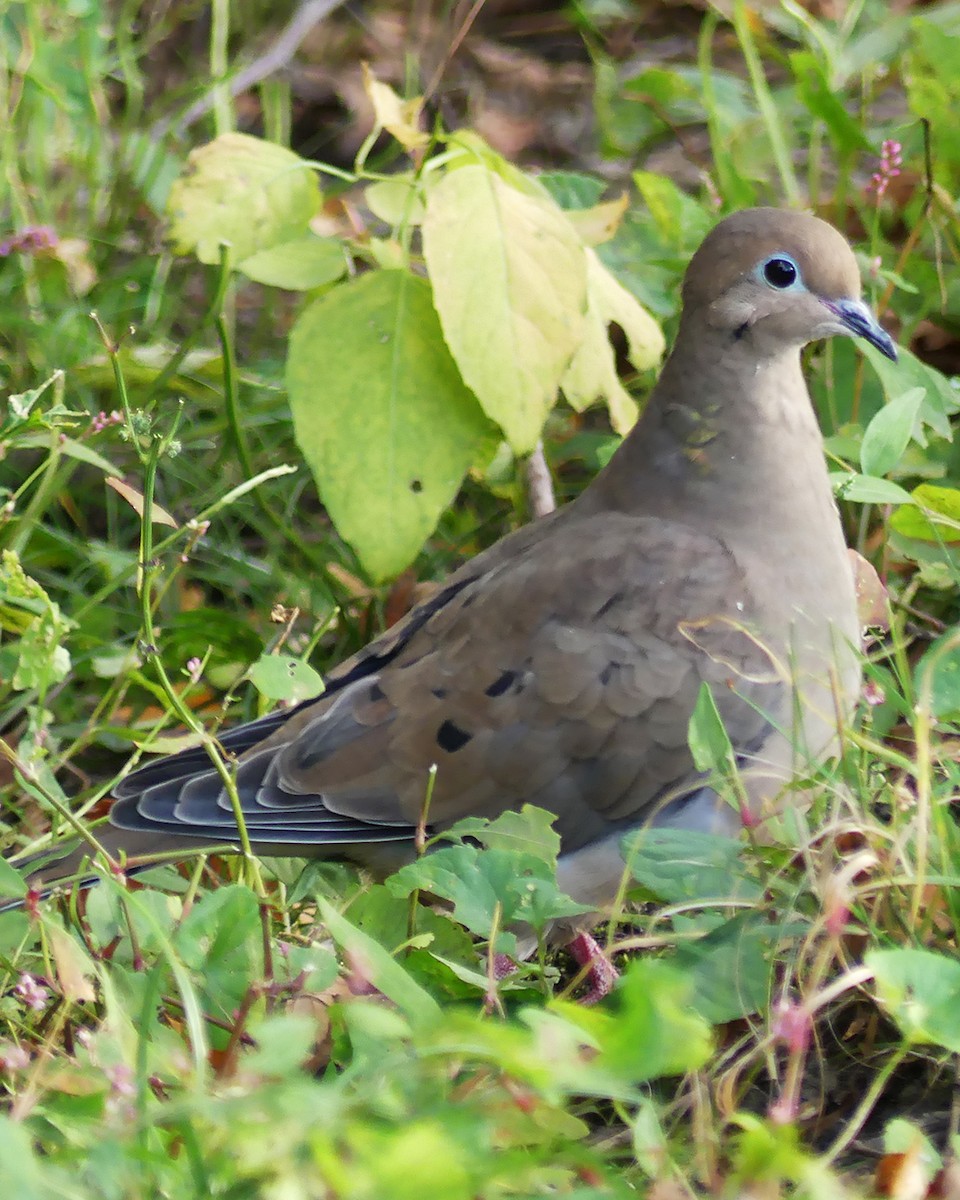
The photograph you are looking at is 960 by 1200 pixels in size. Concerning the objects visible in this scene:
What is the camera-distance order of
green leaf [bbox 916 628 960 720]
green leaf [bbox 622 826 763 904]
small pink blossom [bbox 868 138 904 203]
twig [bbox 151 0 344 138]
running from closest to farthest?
green leaf [bbox 622 826 763 904] < green leaf [bbox 916 628 960 720] < small pink blossom [bbox 868 138 904 203] < twig [bbox 151 0 344 138]

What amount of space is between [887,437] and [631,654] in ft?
1.63

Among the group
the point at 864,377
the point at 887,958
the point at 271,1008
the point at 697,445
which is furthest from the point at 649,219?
the point at 887,958

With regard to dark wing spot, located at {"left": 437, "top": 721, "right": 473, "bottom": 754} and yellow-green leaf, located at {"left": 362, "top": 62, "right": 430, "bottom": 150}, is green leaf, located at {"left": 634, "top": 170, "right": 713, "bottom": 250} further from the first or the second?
dark wing spot, located at {"left": 437, "top": 721, "right": 473, "bottom": 754}

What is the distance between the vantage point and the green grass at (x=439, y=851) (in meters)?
1.38

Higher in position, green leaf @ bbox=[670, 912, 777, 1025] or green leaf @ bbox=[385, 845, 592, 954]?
green leaf @ bbox=[385, 845, 592, 954]

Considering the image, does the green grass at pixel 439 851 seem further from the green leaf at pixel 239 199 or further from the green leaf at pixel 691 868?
the green leaf at pixel 239 199

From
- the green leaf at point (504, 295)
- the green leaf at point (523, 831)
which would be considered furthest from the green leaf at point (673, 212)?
the green leaf at point (523, 831)

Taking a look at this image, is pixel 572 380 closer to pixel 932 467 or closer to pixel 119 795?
pixel 932 467

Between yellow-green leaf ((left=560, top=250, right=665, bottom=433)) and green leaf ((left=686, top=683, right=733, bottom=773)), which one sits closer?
green leaf ((left=686, top=683, right=733, bottom=773))

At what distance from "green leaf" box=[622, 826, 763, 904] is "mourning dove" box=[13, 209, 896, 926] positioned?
47 centimetres

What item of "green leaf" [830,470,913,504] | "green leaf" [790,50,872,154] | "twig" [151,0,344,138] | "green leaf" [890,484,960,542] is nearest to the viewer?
"green leaf" [830,470,913,504]

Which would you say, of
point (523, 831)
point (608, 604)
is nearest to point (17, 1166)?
point (523, 831)

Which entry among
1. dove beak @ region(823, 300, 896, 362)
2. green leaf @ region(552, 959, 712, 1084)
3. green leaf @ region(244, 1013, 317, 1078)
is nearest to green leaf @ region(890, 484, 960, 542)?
dove beak @ region(823, 300, 896, 362)

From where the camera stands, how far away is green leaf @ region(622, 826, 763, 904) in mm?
1896
